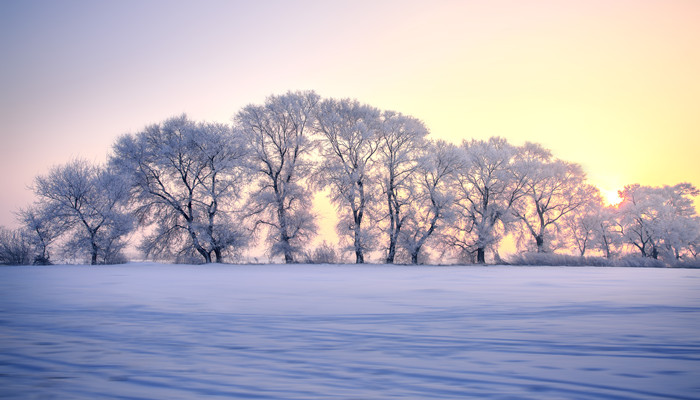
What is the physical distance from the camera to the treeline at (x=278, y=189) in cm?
2247

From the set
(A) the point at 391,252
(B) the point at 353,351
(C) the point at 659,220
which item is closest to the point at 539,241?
(C) the point at 659,220

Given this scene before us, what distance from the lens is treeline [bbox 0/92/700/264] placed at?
22469 millimetres

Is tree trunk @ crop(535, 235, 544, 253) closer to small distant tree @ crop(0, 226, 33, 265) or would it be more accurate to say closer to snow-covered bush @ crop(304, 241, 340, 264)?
snow-covered bush @ crop(304, 241, 340, 264)

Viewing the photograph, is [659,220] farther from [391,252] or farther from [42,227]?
[42,227]

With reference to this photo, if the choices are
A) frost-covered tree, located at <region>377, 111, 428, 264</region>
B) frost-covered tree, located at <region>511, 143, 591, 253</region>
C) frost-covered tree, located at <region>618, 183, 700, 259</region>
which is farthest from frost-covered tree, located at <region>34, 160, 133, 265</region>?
frost-covered tree, located at <region>618, 183, 700, 259</region>

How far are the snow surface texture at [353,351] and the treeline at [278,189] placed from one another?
19.0 m

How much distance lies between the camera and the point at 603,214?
30281mm

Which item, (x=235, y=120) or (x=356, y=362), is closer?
(x=356, y=362)

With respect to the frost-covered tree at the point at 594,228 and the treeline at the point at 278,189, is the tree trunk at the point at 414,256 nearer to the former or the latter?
the treeline at the point at 278,189

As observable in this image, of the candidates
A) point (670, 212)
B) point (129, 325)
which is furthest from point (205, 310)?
point (670, 212)

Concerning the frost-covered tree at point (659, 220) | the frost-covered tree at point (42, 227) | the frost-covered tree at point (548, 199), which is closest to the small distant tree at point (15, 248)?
the frost-covered tree at point (42, 227)

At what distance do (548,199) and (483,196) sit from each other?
5681 millimetres

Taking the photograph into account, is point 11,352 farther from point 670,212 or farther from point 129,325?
point 670,212

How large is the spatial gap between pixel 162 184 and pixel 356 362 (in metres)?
24.6
